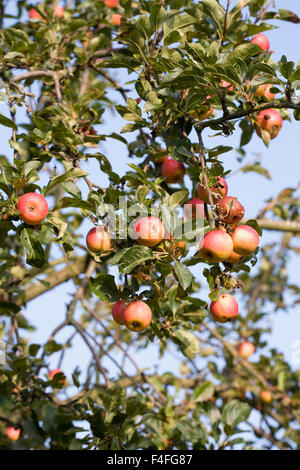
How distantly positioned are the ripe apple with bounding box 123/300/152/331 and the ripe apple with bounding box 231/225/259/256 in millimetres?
356

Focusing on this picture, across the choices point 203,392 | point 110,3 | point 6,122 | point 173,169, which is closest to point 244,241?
point 173,169

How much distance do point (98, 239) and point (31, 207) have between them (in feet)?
0.81

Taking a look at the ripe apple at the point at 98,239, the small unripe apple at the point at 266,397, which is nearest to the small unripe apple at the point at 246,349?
the small unripe apple at the point at 266,397

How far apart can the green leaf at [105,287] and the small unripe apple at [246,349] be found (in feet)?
10.8

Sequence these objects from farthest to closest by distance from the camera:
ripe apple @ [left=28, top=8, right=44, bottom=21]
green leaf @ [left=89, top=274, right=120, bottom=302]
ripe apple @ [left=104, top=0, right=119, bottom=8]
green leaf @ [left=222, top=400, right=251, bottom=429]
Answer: ripe apple @ [left=28, top=8, right=44, bottom=21] → ripe apple @ [left=104, top=0, right=119, bottom=8] → green leaf @ [left=222, top=400, right=251, bottom=429] → green leaf @ [left=89, top=274, right=120, bottom=302]

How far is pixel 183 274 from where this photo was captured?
146cm

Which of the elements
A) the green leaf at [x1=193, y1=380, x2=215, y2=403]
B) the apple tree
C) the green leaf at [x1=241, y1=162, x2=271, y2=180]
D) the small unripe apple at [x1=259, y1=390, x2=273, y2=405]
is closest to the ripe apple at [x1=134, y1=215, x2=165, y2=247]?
the apple tree

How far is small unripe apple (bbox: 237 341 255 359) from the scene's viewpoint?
4.70 metres

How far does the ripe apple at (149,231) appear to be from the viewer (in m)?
1.50

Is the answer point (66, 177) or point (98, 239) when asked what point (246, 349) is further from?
point (66, 177)

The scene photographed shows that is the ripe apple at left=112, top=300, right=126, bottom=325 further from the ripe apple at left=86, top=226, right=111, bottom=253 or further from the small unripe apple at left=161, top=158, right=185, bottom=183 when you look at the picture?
the small unripe apple at left=161, top=158, right=185, bottom=183

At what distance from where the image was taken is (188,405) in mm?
2824
